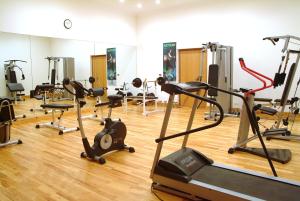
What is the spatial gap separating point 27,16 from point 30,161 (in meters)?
3.97

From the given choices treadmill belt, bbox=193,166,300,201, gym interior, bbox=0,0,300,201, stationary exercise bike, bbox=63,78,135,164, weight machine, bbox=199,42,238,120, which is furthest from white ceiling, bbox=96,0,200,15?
treadmill belt, bbox=193,166,300,201

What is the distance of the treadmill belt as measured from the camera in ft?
6.79

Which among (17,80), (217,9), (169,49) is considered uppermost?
(217,9)

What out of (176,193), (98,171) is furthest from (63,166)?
(176,193)

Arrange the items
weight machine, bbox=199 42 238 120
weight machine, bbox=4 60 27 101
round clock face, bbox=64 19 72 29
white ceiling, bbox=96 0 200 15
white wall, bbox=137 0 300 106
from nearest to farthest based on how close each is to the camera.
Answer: weight machine, bbox=4 60 27 101 < weight machine, bbox=199 42 238 120 < white wall, bbox=137 0 300 106 < round clock face, bbox=64 19 72 29 < white ceiling, bbox=96 0 200 15

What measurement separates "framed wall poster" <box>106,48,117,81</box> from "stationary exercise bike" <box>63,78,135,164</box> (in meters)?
4.61

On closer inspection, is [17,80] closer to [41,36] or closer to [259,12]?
[41,36]

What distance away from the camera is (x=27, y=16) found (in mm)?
5914

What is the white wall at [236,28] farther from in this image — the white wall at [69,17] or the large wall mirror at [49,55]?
the large wall mirror at [49,55]

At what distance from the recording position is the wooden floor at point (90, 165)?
97.5 inches

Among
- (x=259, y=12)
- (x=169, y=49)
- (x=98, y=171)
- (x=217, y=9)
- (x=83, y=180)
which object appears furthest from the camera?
(x=169, y=49)

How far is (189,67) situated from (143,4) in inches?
91.5

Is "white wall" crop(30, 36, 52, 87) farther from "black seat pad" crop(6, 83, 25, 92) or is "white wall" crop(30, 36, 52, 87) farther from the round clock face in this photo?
the round clock face

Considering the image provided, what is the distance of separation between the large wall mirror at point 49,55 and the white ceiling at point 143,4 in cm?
117
